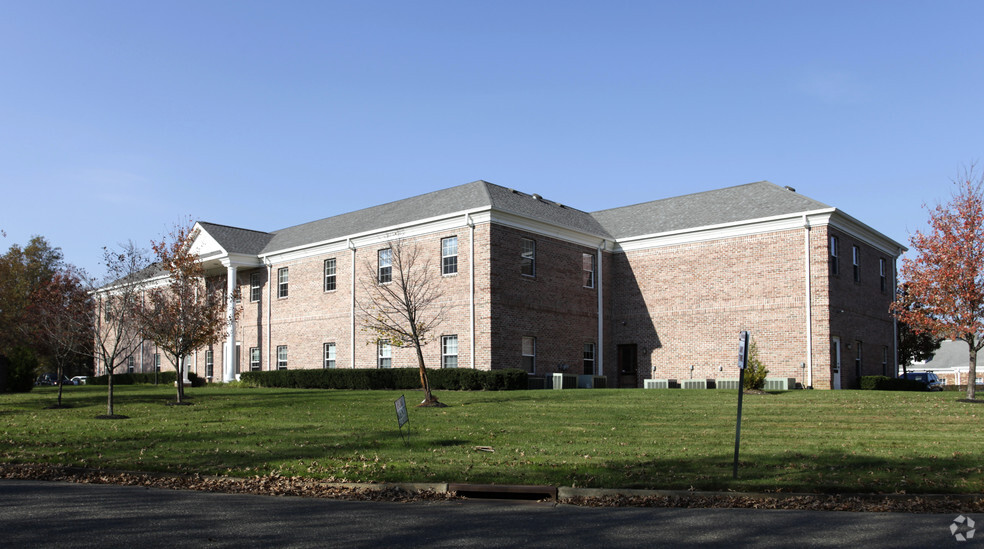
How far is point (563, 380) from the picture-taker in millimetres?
31375

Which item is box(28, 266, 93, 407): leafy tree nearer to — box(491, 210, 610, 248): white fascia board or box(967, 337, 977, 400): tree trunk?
box(491, 210, 610, 248): white fascia board

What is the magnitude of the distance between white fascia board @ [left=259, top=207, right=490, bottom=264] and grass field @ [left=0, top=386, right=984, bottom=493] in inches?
382

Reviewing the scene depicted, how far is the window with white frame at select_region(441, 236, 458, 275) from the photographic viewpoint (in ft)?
106

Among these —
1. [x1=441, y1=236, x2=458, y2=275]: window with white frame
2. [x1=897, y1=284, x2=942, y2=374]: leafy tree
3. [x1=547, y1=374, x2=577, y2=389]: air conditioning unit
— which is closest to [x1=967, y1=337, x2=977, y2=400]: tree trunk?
[x1=547, y1=374, x2=577, y2=389]: air conditioning unit

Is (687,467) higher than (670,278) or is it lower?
lower

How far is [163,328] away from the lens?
81.4 ft

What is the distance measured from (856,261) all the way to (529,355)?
1397 cm

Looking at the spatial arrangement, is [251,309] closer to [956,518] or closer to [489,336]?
[489,336]

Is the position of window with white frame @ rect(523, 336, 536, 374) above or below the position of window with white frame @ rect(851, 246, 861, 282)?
below

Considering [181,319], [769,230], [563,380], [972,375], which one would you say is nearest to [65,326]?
[181,319]

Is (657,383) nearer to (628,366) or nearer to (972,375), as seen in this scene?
(628,366)

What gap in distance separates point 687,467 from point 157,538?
753 centimetres

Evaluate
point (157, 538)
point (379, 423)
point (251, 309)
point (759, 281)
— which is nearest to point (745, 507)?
point (157, 538)

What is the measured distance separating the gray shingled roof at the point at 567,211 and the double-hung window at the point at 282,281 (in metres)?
1.11
